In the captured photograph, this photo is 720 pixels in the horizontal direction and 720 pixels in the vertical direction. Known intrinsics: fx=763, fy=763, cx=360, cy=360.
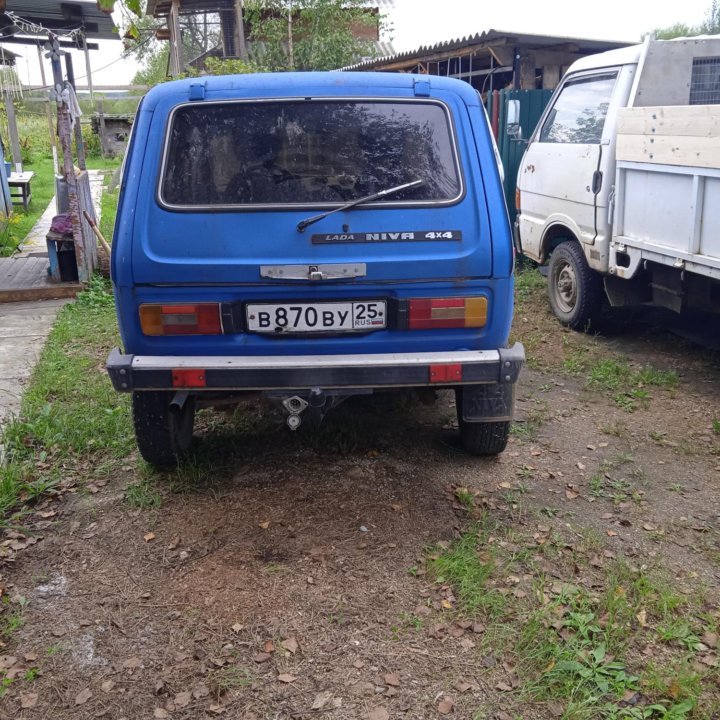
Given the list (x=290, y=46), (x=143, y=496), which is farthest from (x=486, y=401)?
(x=290, y=46)

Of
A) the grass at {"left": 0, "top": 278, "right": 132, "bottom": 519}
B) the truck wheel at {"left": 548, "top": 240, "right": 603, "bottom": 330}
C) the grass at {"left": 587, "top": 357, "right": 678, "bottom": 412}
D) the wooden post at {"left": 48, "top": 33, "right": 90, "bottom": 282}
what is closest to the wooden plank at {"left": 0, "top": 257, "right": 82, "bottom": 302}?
the wooden post at {"left": 48, "top": 33, "right": 90, "bottom": 282}

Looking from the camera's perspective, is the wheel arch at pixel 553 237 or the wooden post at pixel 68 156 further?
the wooden post at pixel 68 156

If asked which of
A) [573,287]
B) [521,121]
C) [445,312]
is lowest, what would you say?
[573,287]

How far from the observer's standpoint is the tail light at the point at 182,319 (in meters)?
3.37

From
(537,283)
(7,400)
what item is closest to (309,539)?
(7,400)

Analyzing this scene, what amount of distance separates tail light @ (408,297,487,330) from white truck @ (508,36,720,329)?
1948mm

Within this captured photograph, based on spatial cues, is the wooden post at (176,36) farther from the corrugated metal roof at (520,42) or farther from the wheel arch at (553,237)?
the wheel arch at (553,237)

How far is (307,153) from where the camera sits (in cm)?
348

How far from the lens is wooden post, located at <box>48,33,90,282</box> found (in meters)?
7.71

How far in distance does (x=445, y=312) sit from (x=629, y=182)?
2771 mm

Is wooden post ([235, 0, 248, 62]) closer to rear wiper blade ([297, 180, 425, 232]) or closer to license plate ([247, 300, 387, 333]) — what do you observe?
rear wiper blade ([297, 180, 425, 232])

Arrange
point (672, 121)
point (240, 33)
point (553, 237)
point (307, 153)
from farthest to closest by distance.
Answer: point (240, 33)
point (553, 237)
point (672, 121)
point (307, 153)

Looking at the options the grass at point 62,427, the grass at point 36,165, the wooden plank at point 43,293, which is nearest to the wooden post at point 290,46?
the grass at point 36,165

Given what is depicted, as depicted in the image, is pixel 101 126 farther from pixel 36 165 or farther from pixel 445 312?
pixel 445 312
